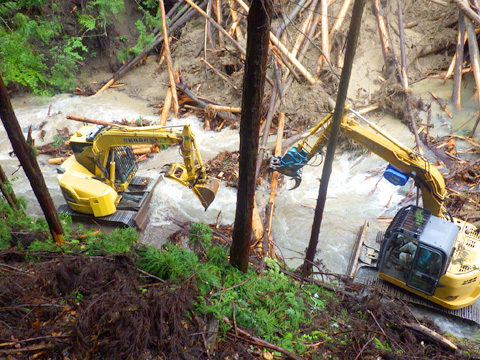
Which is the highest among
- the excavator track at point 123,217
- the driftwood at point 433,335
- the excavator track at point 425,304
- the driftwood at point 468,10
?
the driftwood at point 468,10

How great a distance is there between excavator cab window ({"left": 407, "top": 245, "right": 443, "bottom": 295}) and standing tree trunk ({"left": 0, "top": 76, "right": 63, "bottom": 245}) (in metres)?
6.87

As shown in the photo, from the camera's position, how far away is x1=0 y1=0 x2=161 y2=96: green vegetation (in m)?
15.9

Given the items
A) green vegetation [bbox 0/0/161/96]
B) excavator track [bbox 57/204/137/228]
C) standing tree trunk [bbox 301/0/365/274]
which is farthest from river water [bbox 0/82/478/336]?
green vegetation [bbox 0/0/161/96]

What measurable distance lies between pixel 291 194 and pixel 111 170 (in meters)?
5.85

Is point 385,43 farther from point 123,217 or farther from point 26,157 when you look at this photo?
point 26,157

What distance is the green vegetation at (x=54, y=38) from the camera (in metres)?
15.9

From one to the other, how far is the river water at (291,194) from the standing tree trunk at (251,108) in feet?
9.95

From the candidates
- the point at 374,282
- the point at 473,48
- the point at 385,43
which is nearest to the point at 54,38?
the point at 385,43

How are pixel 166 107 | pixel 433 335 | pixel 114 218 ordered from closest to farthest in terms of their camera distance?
1. pixel 433 335
2. pixel 114 218
3. pixel 166 107

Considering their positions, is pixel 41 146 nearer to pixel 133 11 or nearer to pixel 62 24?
pixel 62 24

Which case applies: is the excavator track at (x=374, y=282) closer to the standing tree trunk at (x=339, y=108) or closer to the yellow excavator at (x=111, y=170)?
the standing tree trunk at (x=339, y=108)

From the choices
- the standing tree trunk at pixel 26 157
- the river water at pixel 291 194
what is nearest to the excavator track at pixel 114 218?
→ the river water at pixel 291 194

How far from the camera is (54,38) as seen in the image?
17891mm

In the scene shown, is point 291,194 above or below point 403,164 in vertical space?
below
